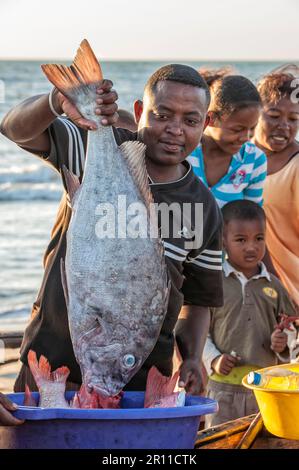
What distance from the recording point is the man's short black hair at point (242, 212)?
5246 mm

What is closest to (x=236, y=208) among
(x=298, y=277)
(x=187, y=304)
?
(x=298, y=277)

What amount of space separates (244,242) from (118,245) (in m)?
2.39

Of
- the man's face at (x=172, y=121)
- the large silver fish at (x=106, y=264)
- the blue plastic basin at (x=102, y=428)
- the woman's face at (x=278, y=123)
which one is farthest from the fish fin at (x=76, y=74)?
the woman's face at (x=278, y=123)

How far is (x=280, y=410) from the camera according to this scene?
3.55 metres

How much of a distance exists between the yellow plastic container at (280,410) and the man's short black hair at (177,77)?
1038 mm

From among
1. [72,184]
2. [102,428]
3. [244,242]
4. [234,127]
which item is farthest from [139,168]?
[244,242]

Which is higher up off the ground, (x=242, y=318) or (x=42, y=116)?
(x=42, y=116)

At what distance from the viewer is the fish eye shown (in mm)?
2898

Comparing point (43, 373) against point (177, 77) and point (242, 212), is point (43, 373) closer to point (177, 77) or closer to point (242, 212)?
point (177, 77)

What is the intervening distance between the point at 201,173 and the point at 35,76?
22116 millimetres

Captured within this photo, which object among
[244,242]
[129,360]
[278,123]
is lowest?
[129,360]

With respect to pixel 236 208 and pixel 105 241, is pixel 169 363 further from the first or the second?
pixel 236 208

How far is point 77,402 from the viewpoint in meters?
2.92

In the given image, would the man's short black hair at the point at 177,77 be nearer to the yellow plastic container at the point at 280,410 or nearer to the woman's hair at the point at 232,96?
the yellow plastic container at the point at 280,410
